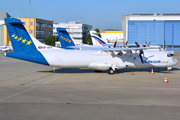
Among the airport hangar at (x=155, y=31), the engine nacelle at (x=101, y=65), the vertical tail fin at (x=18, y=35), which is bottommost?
the engine nacelle at (x=101, y=65)

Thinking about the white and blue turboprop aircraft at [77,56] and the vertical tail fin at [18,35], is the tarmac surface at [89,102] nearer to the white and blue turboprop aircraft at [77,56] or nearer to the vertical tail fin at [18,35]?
the white and blue turboprop aircraft at [77,56]

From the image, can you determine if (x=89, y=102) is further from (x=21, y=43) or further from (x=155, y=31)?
(x=155, y=31)

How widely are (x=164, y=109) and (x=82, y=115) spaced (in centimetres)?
439

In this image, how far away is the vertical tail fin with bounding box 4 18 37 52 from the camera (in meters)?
22.8

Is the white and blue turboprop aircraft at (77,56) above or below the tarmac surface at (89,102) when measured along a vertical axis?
above

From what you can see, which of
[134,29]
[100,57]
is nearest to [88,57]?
[100,57]

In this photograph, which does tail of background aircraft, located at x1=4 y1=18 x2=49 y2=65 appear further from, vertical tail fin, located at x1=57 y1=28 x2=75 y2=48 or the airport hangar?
the airport hangar

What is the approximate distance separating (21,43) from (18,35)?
0.90 m

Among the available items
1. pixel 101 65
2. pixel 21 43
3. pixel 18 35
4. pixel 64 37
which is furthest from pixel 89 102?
pixel 64 37

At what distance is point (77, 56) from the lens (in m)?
24.3

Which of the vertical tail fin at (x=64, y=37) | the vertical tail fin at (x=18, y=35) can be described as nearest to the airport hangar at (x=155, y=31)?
the vertical tail fin at (x=64, y=37)

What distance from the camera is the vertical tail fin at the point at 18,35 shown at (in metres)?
22.8

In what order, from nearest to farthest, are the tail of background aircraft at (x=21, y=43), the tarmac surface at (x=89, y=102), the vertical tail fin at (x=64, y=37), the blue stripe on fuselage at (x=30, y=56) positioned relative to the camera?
the tarmac surface at (x=89, y=102), the blue stripe on fuselage at (x=30, y=56), the tail of background aircraft at (x=21, y=43), the vertical tail fin at (x=64, y=37)

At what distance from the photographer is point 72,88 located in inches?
672
